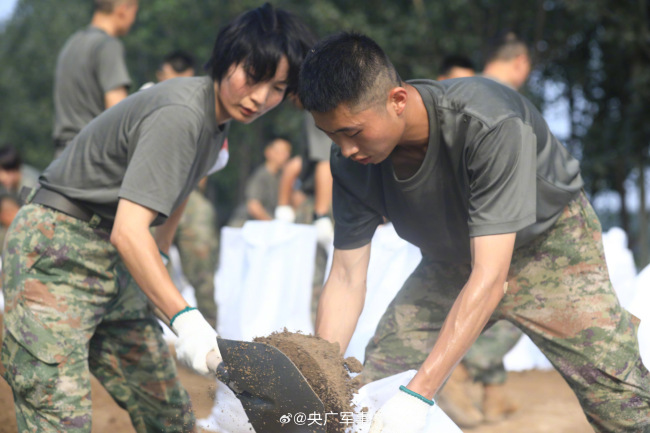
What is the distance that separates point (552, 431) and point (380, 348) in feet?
5.35

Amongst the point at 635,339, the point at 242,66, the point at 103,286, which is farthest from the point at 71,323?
the point at 635,339

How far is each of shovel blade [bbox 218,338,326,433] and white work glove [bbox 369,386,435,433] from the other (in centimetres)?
18

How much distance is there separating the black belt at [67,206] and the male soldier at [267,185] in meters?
5.35

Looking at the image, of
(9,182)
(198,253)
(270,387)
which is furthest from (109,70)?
(9,182)

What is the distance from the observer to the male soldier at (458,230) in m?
2.11

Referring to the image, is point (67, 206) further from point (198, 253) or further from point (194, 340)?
point (198, 253)

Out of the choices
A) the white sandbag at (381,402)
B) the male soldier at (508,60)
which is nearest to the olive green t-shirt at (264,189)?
the male soldier at (508,60)

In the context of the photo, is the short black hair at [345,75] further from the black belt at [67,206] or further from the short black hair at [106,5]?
the short black hair at [106,5]

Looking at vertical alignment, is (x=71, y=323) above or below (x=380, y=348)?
above

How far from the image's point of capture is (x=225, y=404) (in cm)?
238

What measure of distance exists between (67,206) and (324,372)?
3.81 ft

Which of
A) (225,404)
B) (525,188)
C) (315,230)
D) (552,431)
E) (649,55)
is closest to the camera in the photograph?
(525,188)

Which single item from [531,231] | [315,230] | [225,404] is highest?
[531,231]

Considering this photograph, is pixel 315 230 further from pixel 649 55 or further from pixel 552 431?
Answer: pixel 649 55
